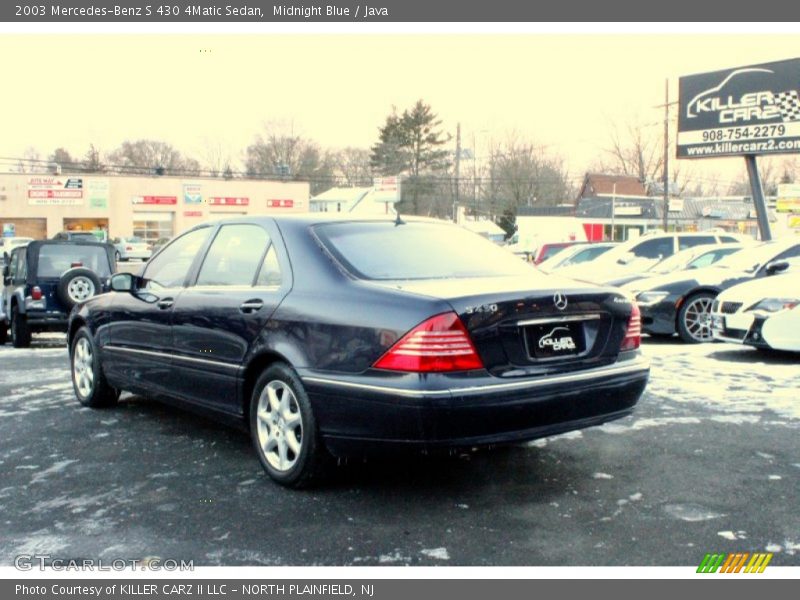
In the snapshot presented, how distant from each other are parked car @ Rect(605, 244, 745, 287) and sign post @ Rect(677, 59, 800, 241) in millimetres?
9092

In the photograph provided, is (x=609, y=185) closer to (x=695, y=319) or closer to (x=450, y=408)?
(x=695, y=319)

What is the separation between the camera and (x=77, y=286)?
1084 cm

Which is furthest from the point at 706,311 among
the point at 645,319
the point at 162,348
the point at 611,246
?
the point at 162,348

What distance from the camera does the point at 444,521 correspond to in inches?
149

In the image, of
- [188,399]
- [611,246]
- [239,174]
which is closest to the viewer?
[188,399]

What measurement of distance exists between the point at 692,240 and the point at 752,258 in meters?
5.73

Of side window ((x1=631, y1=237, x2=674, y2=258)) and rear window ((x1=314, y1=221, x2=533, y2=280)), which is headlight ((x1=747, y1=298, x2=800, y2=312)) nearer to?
rear window ((x1=314, y1=221, x2=533, y2=280))

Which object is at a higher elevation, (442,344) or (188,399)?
(442,344)

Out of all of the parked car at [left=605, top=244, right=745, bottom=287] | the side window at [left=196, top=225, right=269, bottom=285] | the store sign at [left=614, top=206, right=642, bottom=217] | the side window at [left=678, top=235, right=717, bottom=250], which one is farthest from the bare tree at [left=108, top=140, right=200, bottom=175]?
the side window at [left=196, top=225, right=269, bottom=285]

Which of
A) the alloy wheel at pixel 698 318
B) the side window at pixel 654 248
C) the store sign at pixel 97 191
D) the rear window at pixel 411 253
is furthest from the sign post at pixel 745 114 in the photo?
the store sign at pixel 97 191

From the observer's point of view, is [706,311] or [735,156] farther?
[735,156]

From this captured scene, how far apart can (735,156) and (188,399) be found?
20.8 meters

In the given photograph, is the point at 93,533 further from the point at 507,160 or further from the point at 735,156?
the point at 507,160

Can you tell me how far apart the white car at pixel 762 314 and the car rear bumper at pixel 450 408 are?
16.3 feet
